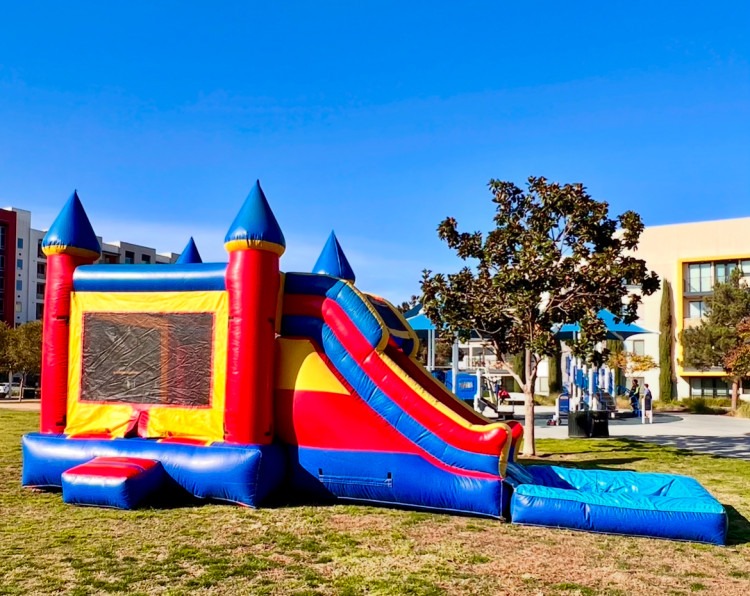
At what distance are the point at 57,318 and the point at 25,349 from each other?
104 ft

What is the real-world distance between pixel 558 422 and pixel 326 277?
13819 millimetres

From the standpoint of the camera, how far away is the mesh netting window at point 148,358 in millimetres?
8484

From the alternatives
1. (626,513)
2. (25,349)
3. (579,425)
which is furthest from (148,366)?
(25,349)

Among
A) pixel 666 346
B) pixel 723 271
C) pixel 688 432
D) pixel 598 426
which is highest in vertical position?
pixel 723 271

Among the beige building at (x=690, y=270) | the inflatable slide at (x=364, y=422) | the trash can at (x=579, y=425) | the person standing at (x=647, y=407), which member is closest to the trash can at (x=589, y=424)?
the trash can at (x=579, y=425)

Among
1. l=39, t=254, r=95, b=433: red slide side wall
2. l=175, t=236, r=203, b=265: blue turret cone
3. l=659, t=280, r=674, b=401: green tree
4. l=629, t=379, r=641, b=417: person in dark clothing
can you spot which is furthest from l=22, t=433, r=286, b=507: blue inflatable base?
l=659, t=280, r=674, b=401: green tree

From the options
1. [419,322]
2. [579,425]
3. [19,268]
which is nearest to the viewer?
[579,425]

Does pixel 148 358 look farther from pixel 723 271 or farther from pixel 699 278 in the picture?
pixel 699 278

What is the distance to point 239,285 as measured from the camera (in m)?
8.20

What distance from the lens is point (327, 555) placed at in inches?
236

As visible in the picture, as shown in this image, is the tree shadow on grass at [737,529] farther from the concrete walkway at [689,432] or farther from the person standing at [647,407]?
the person standing at [647,407]

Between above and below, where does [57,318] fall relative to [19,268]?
below

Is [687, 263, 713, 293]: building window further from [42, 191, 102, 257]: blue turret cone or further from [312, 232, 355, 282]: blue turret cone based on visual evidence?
[42, 191, 102, 257]: blue turret cone

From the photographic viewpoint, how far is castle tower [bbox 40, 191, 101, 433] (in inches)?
354
